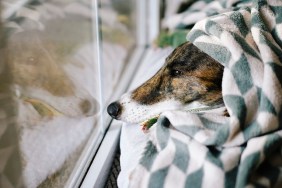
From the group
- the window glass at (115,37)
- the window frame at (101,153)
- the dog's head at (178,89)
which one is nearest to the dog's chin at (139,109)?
the dog's head at (178,89)

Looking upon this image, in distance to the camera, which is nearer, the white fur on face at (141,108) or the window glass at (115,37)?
the white fur on face at (141,108)

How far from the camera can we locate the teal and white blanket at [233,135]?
2.70 feet

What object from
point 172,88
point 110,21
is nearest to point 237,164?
point 172,88

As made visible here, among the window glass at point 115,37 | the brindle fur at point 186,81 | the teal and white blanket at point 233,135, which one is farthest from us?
the window glass at point 115,37

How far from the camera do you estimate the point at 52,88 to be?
1165 mm

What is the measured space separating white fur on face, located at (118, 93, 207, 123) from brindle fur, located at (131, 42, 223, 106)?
0.4 inches

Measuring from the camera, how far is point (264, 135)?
2.81 feet

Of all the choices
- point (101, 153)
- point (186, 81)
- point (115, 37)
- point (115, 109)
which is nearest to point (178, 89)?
point (186, 81)

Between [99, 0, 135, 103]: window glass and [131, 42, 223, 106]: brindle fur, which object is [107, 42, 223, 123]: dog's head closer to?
[131, 42, 223, 106]: brindle fur

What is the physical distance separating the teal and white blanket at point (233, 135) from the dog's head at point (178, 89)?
0.11 m

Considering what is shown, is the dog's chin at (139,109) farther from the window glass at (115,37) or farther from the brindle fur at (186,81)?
the window glass at (115,37)

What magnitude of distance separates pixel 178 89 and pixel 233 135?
285mm

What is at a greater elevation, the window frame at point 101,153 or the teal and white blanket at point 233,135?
the teal and white blanket at point 233,135

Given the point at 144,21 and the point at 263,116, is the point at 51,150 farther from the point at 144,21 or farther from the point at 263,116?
the point at 144,21
